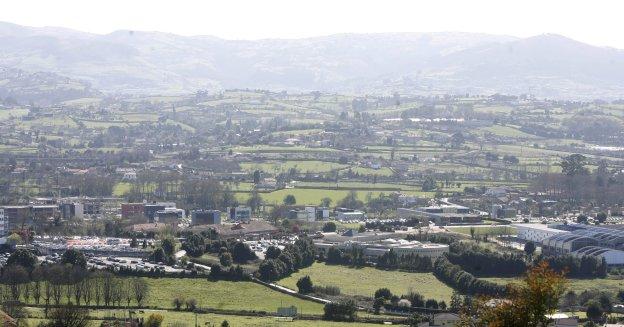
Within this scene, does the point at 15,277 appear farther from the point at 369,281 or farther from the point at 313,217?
the point at 313,217

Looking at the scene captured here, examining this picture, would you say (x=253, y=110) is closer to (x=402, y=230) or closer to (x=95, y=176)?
(x=95, y=176)

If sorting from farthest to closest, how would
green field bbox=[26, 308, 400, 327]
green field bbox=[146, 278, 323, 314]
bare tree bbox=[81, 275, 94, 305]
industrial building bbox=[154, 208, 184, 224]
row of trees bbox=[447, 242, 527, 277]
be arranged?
industrial building bbox=[154, 208, 184, 224] < row of trees bbox=[447, 242, 527, 277] < green field bbox=[146, 278, 323, 314] < bare tree bbox=[81, 275, 94, 305] < green field bbox=[26, 308, 400, 327]

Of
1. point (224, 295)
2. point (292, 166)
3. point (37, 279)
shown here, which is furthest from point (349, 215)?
point (37, 279)

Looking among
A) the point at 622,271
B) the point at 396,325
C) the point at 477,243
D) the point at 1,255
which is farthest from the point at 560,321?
the point at 1,255

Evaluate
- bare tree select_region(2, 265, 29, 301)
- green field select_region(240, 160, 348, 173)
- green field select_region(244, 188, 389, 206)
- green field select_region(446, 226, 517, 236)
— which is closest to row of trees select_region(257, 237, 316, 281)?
bare tree select_region(2, 265, 29, 301)

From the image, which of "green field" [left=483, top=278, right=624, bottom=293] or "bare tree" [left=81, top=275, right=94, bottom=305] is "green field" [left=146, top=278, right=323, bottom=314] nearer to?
"bare tree" [left=81, top=275, right=94, bottom=305]

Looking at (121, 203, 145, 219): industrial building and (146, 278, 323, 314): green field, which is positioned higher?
(146, 278, 323, 314): green field

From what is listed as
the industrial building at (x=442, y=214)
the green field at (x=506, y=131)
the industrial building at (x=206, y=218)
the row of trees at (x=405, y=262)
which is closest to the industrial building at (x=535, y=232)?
the industrial building at (x=442, y=214)
